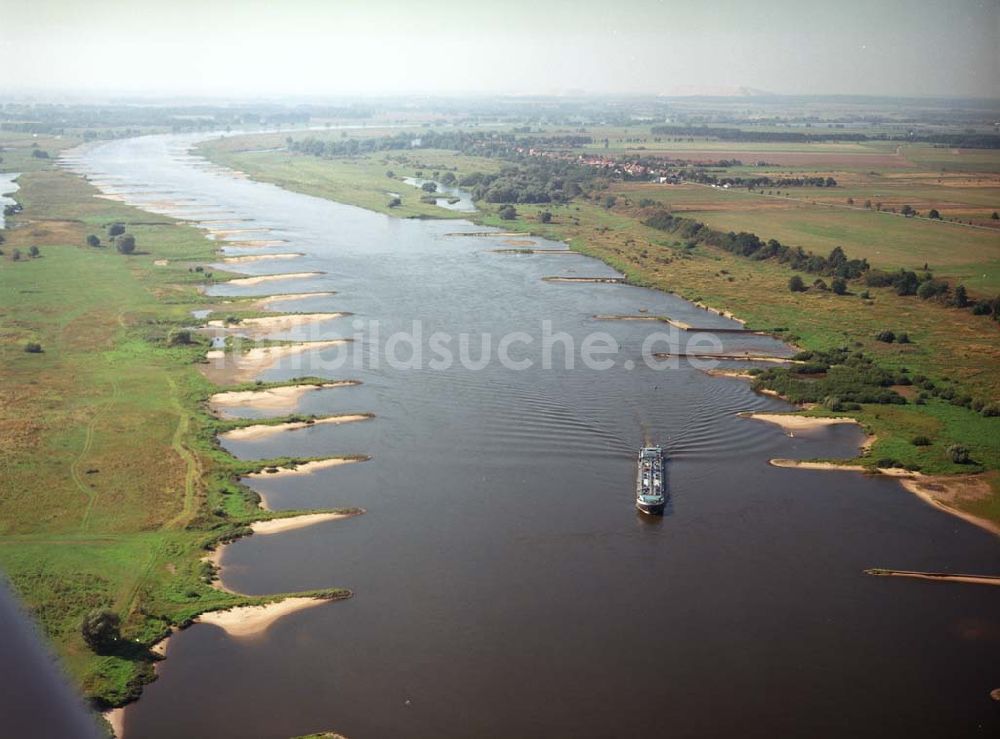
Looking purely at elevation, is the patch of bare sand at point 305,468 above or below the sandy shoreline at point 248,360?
below

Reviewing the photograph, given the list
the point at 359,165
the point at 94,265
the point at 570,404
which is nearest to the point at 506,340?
the point at 570,404

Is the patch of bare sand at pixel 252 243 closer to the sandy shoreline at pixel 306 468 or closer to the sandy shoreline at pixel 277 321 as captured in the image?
the sandy shoreline at pixel 277 321

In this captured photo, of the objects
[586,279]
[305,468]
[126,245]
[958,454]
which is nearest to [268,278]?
[126,245]

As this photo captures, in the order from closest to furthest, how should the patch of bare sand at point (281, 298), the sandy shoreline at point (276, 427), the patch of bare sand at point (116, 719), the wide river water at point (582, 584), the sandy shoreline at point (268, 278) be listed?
the patch of bare sand at point (116, 719), the wide river water at point (582, 584), the sandy shoreline at point (276, 427), the patch of bare sand at point (281, 298), the sandy shoreline at point (268, 278)

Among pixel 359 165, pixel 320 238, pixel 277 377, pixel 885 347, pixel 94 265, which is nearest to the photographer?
pixel 277 377

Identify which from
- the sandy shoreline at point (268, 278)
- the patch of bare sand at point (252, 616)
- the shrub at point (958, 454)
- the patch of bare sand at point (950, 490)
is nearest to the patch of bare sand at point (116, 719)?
the patch of bare sand at point (252, 616)

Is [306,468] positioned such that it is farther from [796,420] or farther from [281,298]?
[281,298]

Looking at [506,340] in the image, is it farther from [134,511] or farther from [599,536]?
[134,511]
